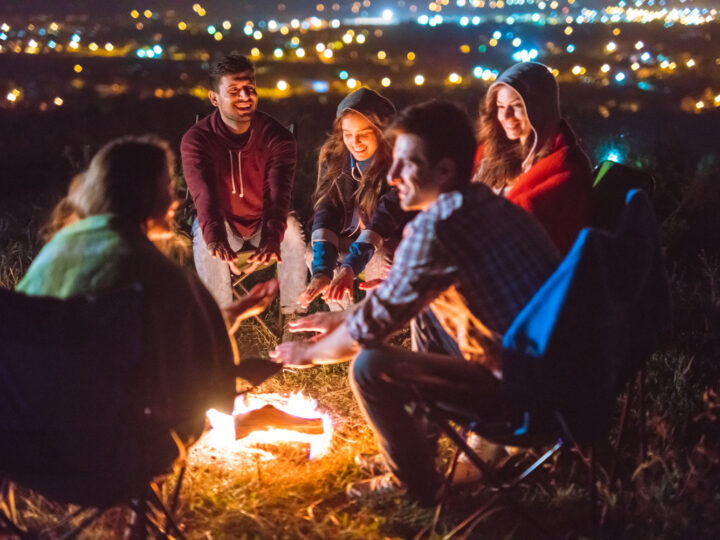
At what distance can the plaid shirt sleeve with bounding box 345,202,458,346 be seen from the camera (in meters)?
2.15

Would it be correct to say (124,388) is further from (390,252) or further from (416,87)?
(416,87)

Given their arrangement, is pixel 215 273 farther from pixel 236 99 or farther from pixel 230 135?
pixel 236 99

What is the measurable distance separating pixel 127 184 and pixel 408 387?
1.11m

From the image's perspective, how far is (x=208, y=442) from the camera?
11.1ft

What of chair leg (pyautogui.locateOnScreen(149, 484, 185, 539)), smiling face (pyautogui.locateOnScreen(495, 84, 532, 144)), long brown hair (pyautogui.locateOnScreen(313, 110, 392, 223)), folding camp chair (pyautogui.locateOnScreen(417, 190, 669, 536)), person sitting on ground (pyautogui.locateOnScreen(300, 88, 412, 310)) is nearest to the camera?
folding camp chair (pyautogui.locateOnScreen(417, 190, 669, 536))

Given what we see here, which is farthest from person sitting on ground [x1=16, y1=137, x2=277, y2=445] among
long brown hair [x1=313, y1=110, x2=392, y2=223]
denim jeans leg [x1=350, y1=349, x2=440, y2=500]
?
long brown hair [x1=313, y1=110, x2=392, y2=223]

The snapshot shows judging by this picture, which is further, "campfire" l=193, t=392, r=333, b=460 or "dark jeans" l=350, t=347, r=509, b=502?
"campfire" l=193, t=392, r=333, b=460

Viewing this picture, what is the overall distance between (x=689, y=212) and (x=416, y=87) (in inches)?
888

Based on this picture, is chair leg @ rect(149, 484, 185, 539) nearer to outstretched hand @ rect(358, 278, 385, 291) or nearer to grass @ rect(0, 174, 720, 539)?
grass @ rect(0, 174, 720, 539)

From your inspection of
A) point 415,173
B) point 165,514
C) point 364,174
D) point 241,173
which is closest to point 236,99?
point 241,173

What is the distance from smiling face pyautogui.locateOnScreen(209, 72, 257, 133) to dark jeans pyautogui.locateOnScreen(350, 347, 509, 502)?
2.60 meters

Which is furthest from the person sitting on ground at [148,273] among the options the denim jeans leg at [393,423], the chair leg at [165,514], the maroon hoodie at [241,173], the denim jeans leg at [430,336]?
the maroon hoodie at [241,173]

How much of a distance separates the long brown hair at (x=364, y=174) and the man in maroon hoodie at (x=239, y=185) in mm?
307

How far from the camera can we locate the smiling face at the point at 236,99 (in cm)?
441
